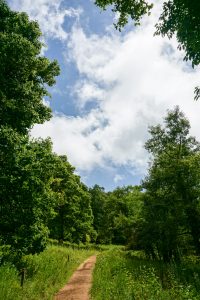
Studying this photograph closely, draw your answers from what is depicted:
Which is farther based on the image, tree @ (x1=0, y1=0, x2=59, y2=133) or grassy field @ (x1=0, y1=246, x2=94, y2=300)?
tree @ (x1=0, y1=0, x2=59, y2=133)

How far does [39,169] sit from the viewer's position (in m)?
16.8

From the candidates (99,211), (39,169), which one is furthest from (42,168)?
(99,211)

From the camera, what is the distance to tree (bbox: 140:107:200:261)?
2978 cm

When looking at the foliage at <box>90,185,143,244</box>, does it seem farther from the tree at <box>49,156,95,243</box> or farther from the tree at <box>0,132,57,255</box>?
the tree at <box>0,132,57,255</box>

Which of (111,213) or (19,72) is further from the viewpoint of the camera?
(111,213)

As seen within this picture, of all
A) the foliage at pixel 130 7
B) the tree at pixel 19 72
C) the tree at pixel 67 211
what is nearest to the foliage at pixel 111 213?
the tree at pixel 67 211

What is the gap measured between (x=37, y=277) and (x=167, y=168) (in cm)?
1767

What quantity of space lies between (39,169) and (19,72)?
627cm

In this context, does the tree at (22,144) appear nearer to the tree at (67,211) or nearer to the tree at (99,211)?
the tree at (67,211)

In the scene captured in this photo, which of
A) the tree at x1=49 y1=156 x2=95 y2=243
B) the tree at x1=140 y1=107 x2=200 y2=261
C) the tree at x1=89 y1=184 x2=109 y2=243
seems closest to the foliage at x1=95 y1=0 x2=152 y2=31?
the tree at x1=140 y1=107 x2=200 y2=261

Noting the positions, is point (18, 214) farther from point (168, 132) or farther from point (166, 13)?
point (168, 132)

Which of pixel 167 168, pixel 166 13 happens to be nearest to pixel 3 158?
pixel 166 13

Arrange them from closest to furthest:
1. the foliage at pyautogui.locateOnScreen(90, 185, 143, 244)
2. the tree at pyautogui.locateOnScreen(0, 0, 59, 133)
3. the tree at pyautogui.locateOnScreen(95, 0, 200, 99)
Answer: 1. the tree at pyautogui.locateOnScreen(95, 0, 200, 99)
2. the tree at pyautogui.locateOnScreen(0, 0, 59, 133)
3. the foliage at pyautogui.locateOnScreen(90, 185, 143, 244)

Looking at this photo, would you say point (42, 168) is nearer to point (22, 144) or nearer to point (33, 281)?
point (22, 144)
